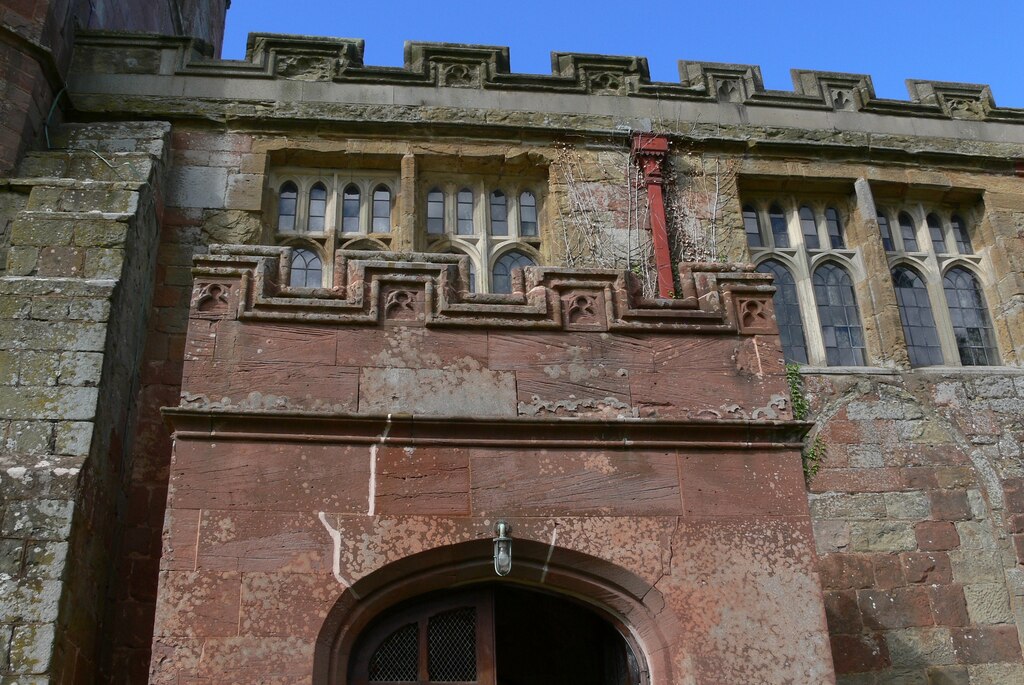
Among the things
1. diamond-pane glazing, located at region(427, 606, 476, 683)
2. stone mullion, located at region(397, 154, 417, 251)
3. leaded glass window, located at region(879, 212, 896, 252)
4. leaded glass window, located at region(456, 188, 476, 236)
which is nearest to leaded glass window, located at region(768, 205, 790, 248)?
leaded glass window, located at region(879, 212, 896, 252)

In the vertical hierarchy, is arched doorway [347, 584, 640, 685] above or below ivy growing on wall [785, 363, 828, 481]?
below

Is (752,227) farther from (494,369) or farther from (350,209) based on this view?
(494,369)

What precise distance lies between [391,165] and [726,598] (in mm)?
5886

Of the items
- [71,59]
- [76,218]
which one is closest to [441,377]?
[76,218]

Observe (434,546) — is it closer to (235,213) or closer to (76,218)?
(76,218)

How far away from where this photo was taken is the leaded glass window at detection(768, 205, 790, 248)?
385 inches

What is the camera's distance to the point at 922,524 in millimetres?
8102

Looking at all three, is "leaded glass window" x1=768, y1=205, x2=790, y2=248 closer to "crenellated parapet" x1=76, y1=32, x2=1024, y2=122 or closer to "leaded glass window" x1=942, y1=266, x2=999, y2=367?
"crenellated parapet" x1=76, y1=32, x2=1024, y2=122

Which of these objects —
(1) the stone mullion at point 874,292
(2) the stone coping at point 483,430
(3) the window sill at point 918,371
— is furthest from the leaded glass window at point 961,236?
(2) the stone coping at point 483,430

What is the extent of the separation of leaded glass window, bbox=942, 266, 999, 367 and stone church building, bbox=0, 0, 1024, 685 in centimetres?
5

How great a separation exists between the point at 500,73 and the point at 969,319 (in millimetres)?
5005

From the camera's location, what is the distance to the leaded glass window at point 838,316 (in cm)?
918

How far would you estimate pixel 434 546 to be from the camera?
4863mm

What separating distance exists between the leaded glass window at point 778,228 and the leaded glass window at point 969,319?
154cm
